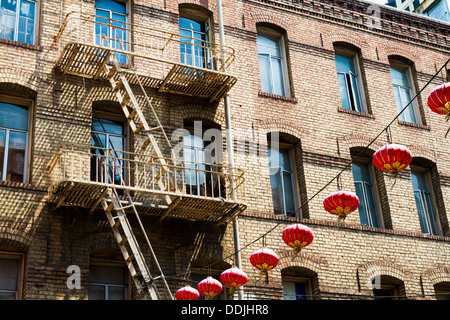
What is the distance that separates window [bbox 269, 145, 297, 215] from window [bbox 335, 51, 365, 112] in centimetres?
272

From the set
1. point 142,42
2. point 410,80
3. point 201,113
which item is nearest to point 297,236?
point 201,113

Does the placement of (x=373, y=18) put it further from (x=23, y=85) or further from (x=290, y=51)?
(x=23, y=85)

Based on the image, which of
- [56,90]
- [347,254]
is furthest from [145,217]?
[347,254]

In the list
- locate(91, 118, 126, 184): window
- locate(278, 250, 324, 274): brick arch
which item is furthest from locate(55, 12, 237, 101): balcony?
locate(278, 250, 324, 274): brick arch

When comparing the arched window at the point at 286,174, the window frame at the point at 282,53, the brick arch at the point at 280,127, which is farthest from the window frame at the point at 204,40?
the arched window at the point at 286,174

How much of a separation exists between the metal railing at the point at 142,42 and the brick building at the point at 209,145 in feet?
0.19

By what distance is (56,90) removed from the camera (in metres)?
16.2

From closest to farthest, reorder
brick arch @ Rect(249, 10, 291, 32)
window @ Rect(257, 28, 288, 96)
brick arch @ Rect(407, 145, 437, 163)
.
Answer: window @ Rect(257, 28, 288, 96), brick arch @ Rect(249, 10, 291, 32), brick arch @ Rect(407, 145, 437, 163)

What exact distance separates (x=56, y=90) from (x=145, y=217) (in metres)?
3.56

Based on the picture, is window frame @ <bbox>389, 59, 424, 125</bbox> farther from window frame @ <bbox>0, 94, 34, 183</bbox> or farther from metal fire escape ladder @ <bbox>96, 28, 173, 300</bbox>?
window frame @ <bbox>0, 94, 34, 183</bbox>

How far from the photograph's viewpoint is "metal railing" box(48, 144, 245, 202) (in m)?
15.0

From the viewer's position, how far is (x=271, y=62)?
1975cm

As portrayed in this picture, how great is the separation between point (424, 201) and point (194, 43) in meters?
7.81

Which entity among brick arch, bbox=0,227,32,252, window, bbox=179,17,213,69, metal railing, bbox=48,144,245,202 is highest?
window, bbox=179,17,213,69
